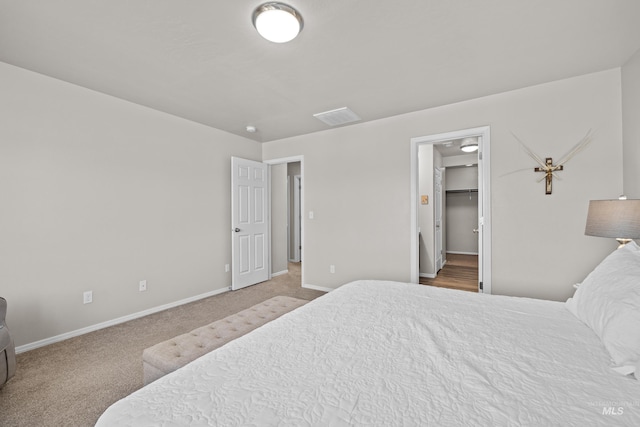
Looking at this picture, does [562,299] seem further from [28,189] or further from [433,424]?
[28,189]

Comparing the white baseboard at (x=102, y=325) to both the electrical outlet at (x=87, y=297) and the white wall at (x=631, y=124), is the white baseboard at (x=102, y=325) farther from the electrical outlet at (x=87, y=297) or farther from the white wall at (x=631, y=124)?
the white wall at (x=631, y=124)

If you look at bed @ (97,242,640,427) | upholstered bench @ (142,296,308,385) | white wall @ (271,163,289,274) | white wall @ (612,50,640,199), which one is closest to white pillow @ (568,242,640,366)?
bed @ (97,242,640,427)

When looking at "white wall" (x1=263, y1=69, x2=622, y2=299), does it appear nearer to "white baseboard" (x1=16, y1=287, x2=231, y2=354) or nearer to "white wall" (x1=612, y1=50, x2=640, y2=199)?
"white wall" (x1=612, y1=50, x2=640, y2=199)

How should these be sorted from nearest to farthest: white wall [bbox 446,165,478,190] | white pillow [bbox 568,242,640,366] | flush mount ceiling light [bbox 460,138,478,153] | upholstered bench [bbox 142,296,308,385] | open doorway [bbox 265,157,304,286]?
1. white pillow [bbox 568,242,640,366]
2. upholstered bench [bbox 142,296,308,385]
3. flush mount ceiling light [bbox 460,138,478,153]
4. open doorway [bbox 265,157,304,286]
5. white wall [bbox 446,165,478,190]

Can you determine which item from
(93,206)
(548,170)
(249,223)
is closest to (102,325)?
(93,206)

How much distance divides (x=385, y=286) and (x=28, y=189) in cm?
325

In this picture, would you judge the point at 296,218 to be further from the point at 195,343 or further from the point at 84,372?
the point at 195,343

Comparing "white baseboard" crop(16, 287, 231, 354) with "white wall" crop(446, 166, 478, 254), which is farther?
"white wall" crop(446, 166, 478, 254)

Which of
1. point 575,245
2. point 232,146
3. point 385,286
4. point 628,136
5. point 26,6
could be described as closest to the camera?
point 26,6

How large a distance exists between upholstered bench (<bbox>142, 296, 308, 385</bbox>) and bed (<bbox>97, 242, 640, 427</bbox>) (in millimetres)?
658

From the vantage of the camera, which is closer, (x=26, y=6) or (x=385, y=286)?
(x=26, y=6)

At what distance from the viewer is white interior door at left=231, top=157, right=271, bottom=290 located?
441 cm

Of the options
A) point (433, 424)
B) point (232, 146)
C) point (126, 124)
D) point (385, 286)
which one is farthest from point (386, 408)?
point (232, 146)

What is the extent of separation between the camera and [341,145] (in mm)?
4215
